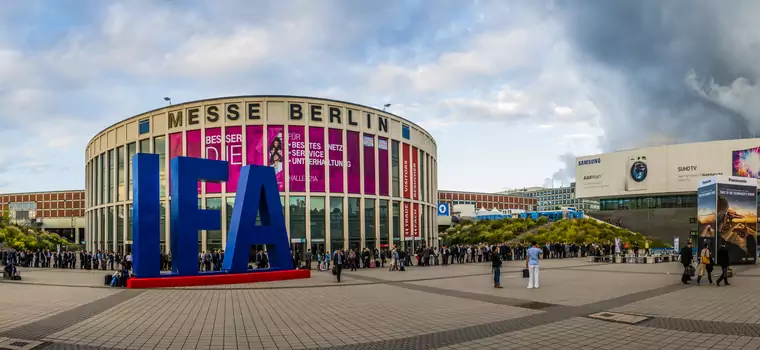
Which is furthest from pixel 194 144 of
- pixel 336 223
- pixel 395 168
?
pixel 395 168

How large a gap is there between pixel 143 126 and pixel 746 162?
265 feet

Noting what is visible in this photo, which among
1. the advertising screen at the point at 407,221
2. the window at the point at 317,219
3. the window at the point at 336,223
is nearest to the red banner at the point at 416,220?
the advertising screen at the point at 407,221

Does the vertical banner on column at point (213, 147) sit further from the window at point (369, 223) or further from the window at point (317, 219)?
the window at point (369, 223)

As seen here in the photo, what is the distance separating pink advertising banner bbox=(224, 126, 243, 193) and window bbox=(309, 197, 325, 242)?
256 inches

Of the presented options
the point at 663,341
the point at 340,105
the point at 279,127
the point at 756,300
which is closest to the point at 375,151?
the point at 340,105

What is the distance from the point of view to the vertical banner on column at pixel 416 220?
52.5m

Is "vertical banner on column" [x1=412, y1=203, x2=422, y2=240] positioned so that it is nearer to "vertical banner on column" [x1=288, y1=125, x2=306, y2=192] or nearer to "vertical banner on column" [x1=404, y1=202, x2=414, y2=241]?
"vertical banner on column" [x1=404, y1=202, x2=414, y2=241]

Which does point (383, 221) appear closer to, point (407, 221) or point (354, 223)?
point (354, 223)

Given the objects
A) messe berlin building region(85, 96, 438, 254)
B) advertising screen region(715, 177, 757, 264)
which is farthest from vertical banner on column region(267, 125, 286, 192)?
advertising screen region(715, 177, 757, 264)

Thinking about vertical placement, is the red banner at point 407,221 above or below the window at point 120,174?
below

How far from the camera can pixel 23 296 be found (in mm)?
17516

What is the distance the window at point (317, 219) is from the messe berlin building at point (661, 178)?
58.5 meters

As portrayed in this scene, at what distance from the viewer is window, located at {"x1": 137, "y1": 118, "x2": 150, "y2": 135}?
47938mm

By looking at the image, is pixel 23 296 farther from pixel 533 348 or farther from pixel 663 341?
pixel 663 341
